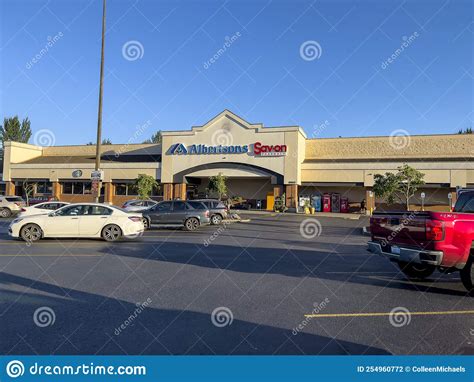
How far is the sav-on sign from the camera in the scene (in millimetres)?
41281

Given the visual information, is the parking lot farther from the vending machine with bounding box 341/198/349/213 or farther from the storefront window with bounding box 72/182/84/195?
the storefront window with bounding box 72/182/84/195

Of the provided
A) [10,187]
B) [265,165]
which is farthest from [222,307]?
[10,187]

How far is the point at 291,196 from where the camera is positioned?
40.4 meters

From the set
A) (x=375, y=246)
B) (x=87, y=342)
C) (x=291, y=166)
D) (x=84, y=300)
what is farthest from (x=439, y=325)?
(x=291, y=166)

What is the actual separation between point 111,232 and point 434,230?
419 inches

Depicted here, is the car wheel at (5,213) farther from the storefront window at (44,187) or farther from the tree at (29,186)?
the tree at (29,186)

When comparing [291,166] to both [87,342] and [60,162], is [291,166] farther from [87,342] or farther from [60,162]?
[87,342]

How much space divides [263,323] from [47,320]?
2.95 metres

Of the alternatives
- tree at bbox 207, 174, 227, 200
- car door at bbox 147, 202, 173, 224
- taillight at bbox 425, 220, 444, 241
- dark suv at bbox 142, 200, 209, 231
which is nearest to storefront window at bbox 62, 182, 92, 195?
tree at bbox 207, 174, 227, 200

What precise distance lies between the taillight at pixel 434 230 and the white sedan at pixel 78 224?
33.5ft

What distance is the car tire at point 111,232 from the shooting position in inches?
530

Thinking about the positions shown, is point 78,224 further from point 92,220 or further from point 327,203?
point 327,203

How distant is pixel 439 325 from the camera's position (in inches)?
202

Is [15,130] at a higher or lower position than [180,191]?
higher
